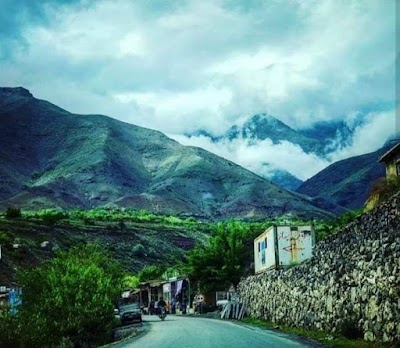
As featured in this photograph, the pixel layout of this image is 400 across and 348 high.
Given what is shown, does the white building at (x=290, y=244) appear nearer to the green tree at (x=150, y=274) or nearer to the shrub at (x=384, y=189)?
the shrub at (x=384, y=189)

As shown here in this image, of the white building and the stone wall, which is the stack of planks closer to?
the white building

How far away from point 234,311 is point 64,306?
1762 cm

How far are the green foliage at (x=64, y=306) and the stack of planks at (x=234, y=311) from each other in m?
11.2

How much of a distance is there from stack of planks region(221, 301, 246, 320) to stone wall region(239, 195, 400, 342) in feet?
52.6

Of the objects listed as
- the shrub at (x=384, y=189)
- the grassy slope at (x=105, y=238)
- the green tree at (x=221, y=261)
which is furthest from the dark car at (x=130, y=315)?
the shrub at (x=384, y=189)

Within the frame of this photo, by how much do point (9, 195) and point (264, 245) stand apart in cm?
15510

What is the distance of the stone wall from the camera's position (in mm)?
16703

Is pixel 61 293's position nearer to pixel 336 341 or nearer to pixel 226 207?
pixel 336 341

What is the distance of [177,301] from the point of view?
7881 cm

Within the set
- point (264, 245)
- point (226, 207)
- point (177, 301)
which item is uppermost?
point (226, 207)

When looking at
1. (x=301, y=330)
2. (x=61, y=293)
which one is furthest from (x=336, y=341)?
(x=61, y=293)

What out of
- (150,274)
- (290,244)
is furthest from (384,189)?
(150,274)

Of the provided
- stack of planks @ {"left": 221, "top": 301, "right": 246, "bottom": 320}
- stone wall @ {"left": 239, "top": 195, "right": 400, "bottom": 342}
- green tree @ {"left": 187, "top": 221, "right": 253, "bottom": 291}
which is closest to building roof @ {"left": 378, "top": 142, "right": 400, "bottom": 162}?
stack of planks @ {"left": 221, "top": 301, "right": 246, "bottom": 320}

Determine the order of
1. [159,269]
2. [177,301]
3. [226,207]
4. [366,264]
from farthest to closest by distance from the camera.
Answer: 1. [226,207]
2. [159,269]
3. [177,301]
4. [366,264]
